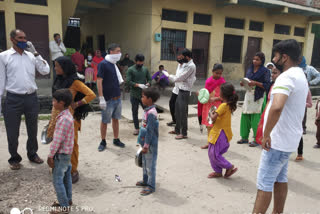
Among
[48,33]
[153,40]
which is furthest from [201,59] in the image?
[48,33]

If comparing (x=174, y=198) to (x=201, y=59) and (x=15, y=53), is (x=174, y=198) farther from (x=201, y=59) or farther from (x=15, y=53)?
(x=201, y=59)

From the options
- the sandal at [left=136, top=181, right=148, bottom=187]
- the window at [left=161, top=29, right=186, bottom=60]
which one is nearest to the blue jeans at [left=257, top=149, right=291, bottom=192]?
the sandal at [left=136, top=181, right=148, bottom=187]

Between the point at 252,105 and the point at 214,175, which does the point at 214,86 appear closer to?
the point at 252,105

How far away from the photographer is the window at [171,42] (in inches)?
438

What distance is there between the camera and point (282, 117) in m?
2.22

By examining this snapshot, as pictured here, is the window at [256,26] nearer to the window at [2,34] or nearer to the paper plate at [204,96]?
the paper plate at [204,96]

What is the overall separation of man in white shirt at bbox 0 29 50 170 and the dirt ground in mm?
625

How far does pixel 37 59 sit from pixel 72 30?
1178cm

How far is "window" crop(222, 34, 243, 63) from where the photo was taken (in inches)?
505

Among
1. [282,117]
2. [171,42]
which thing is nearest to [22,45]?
[282,117]

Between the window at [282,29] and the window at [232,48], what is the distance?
8.31 ft

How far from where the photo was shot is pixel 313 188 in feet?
11.1

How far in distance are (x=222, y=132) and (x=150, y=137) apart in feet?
3.85

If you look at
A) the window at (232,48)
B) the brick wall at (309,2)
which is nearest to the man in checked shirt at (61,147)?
the window at (232,48)
